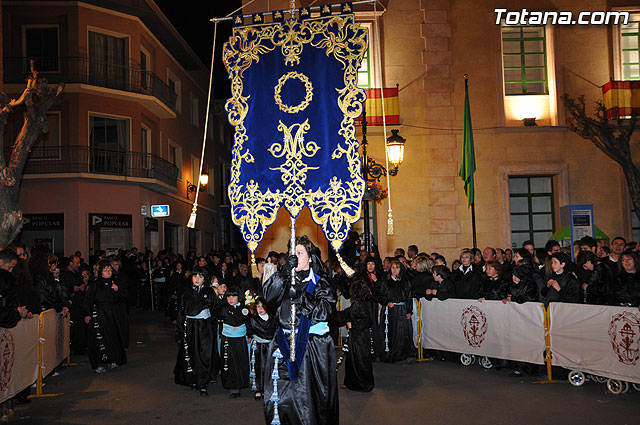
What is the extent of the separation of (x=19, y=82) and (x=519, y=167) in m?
18.9

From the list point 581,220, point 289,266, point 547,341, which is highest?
point 581,220

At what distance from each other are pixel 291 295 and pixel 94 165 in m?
20.3

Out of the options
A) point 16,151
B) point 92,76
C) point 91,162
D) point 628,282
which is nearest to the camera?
point 628,282

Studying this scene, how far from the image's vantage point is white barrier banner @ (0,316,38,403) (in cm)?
740

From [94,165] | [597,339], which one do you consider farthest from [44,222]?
[597,339]

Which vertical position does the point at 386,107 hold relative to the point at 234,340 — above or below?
above

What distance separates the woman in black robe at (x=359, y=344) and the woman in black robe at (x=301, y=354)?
3.03 meters

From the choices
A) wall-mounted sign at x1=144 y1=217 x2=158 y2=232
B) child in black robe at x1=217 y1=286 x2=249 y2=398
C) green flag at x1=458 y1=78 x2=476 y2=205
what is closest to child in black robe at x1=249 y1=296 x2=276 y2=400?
child in black robe at x1=217 y1=286 x2=249 y2=398

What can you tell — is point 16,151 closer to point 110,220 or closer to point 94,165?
point 94,165

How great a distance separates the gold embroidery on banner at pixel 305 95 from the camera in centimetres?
719

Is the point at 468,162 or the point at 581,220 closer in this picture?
the point at 581,220

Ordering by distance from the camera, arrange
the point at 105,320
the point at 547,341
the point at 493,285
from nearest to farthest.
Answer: the point at 547,341
the point at 493,285
the point at 105,320

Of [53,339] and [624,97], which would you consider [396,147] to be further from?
[53,339]

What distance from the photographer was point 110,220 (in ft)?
79.7
